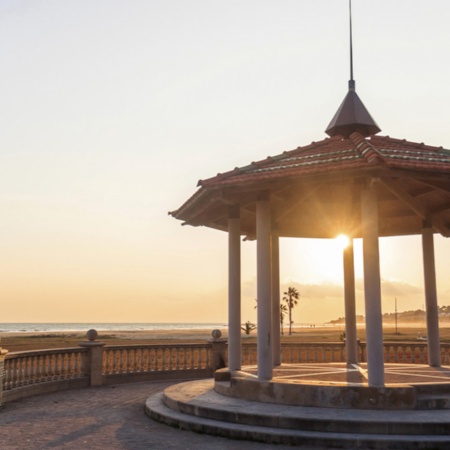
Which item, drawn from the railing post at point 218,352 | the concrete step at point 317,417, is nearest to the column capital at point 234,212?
the concrete step at point 317,417

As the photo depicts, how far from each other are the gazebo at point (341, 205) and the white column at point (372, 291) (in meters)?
0.02

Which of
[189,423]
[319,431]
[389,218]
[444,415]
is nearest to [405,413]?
[444,415]

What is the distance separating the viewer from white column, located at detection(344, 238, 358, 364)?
1669 centimetres

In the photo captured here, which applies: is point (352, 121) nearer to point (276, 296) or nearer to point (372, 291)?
point (276, 296)

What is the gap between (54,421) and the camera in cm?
1155

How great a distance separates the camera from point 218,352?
19.9 metres

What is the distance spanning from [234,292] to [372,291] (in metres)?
4.06

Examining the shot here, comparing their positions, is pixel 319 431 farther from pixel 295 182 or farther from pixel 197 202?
pixel 197 202

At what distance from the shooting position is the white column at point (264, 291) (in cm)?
1182

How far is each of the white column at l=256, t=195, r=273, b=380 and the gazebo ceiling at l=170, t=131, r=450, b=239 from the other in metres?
0.55

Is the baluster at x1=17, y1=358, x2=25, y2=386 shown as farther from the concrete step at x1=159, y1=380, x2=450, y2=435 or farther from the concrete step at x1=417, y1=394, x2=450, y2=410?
the concrete step at x1=417, y1=394, x2=450, y2=410

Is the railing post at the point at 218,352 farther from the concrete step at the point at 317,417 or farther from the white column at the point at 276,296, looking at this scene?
the concrete step at the point at 317,417

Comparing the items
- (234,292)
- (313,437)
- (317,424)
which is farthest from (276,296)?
(313,437)

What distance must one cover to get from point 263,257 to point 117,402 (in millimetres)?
5704
